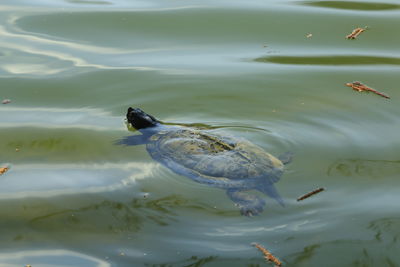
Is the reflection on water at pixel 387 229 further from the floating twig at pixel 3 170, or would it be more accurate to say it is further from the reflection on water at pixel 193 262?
the floating twig at pixel 3 170

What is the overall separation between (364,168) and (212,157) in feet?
3.35

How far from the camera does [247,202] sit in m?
3.28

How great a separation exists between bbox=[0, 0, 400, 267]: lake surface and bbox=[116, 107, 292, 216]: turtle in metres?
0.07

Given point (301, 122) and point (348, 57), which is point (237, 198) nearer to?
point (301, 122)

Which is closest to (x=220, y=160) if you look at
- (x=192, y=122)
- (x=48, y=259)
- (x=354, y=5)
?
(x=192, y=122)

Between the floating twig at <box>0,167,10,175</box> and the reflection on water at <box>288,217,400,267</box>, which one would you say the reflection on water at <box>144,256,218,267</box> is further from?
the floating twig at <box>0,167,10,175</box>

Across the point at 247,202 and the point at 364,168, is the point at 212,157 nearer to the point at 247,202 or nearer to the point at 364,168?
the point at 247,202

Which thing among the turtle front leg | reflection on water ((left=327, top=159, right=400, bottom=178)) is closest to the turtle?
the turtle front leg

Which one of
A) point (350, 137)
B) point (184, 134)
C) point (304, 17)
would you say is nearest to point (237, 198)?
point (184, 134)

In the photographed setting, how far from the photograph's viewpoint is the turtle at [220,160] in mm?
3426

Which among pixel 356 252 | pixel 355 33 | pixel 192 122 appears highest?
pixel 355 33

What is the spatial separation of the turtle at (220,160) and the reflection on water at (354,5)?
346 cm

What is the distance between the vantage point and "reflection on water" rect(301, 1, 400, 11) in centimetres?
677

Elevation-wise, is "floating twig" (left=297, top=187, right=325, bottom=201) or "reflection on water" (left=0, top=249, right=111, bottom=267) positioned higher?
"floating twig" (left=297, top=187, right=325, bottom=201)
